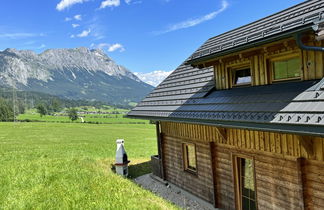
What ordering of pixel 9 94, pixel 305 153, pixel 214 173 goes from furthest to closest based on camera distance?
1. pixel 9 94
2. pixel 214 173
3. pixel 305 153

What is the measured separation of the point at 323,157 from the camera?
4.61 meters

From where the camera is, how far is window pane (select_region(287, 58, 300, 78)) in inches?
237

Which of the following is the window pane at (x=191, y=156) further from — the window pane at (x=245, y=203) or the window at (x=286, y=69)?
the window at (x=286, y=69)

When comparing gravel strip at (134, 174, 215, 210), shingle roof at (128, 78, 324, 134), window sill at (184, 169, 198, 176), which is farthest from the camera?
window sill at (184, 169, 198, 176)

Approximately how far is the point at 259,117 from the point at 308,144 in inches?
40.8

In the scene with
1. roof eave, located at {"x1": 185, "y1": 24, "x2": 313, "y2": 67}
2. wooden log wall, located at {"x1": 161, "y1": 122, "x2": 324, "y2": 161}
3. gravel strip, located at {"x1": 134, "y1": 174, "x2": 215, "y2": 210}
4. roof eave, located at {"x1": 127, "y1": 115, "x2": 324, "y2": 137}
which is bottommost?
gravel strip, located at {"x1": 134, "y1": 174, "x2": 215, "y2": 210}

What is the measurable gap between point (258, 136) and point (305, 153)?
123cm

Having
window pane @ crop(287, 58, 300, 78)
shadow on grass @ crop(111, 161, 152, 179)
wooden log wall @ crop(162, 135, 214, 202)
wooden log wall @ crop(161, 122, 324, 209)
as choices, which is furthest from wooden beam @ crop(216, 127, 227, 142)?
shadow on grass @ crop(111, 161, 152, 179)

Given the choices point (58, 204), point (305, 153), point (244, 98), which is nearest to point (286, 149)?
point (305, 153)

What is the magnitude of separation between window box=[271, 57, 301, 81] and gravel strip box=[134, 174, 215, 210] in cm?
469

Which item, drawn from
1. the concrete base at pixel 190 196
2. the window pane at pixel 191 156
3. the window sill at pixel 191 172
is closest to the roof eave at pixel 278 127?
the window pane at pixel 191 156

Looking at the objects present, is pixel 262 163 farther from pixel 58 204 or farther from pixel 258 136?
pixel 58 204

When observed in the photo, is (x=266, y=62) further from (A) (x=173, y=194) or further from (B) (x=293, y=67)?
(A) (x=173, y=194)

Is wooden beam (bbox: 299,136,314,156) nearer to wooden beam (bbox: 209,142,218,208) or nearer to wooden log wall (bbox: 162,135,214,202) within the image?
wooden beam (bbox: 209,142,218,208)
